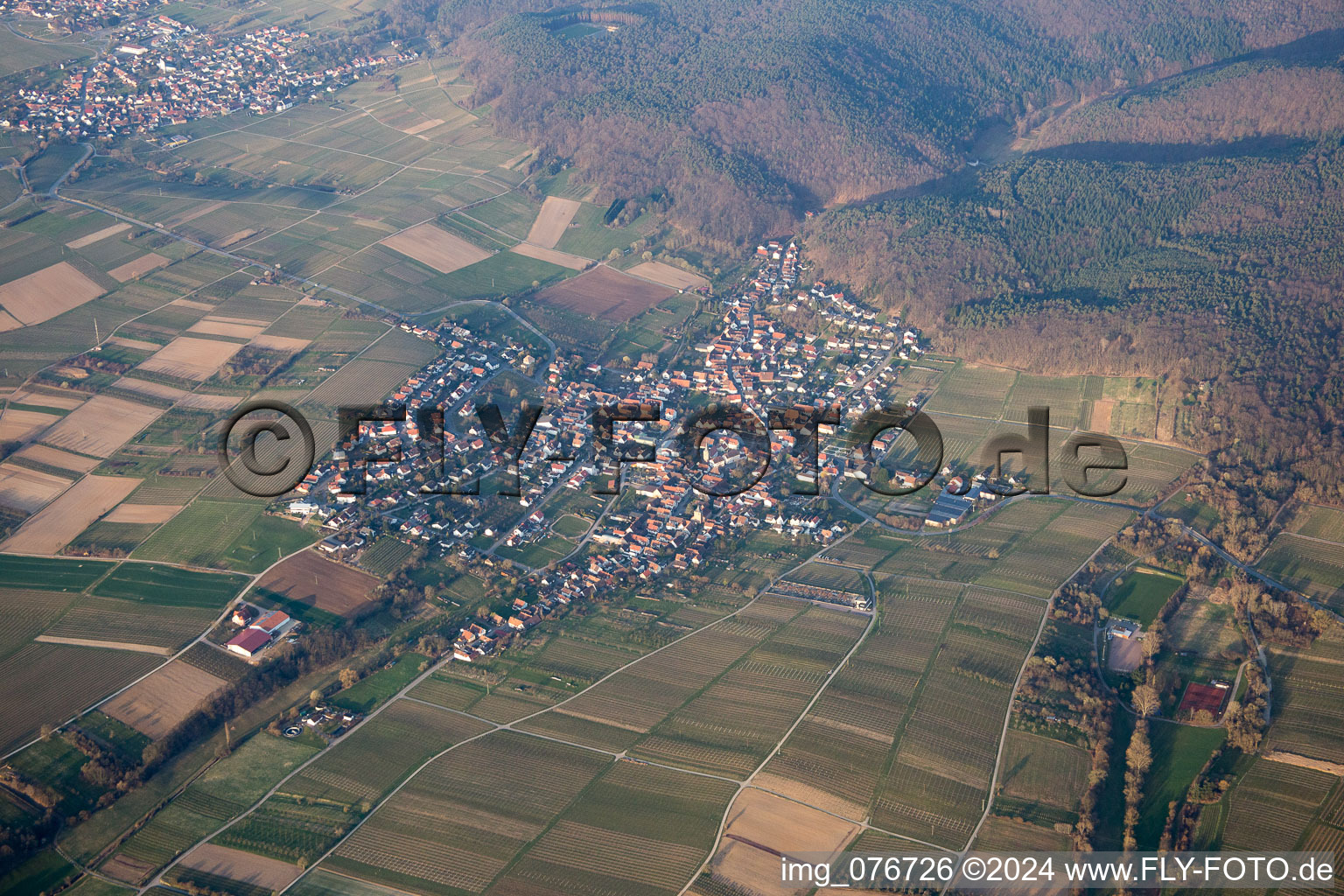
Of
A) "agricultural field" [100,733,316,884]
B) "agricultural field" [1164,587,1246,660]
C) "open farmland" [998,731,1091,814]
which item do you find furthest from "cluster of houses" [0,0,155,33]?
"agricultural field" [1164,587,1246,660]

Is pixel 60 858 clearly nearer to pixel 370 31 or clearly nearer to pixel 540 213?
pixel 540 213

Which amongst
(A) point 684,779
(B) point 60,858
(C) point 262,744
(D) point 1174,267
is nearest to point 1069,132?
(D) point 1174,267

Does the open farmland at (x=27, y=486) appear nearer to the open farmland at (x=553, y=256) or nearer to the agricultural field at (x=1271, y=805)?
the open farmland at (x=553, y=256)

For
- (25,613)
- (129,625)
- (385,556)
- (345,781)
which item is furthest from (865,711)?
(25,613)

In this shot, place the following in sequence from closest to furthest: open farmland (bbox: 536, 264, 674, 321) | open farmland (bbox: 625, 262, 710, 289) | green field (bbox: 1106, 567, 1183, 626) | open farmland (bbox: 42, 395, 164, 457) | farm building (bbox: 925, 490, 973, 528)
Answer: green field (bbox: 1106, 567, 1183, 626), farm building (bbox: 925, 490, 973, 528), open farmland (bbox: 42, 395, 164, 457), open farmland (bbox: 536, 264, 674, 321), open farmland (bbox: 625, 262, 710, 289)

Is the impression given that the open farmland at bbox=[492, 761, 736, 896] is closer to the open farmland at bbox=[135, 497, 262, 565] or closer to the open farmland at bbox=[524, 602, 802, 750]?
the open farmland at bbox=[524, 602, 802, 750]

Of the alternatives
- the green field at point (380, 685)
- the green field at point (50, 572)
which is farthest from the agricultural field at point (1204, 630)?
the green field at point (50, 572)
